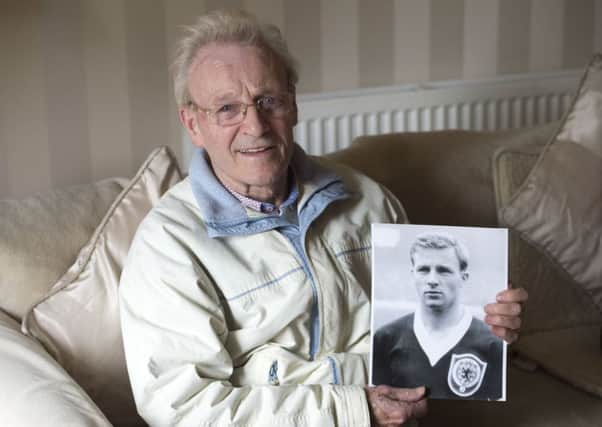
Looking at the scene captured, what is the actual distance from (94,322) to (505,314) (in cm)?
76

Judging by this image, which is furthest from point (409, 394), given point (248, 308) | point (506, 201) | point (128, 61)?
point (128, 61)

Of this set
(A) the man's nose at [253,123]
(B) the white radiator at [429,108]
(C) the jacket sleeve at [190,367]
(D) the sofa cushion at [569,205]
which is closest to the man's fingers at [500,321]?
(C) the jacket sleeve at [190,367]

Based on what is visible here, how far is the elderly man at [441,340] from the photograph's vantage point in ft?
5.03

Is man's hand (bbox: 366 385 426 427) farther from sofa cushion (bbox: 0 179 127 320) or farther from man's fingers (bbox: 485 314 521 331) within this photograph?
sofa cushion (bbox: 0 179 127 320)

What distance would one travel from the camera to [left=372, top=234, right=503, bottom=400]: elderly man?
1.53m

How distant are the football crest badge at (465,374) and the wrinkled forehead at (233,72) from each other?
58 cm

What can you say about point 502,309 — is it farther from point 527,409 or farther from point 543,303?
point 543,303

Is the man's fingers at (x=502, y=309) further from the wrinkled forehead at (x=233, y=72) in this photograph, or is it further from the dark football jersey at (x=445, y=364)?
the wrinkled forehead at (x=233, y=72)

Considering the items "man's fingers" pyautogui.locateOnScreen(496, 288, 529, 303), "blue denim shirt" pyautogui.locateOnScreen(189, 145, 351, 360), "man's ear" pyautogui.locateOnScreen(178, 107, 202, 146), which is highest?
"man's ear" pyautogui.locateOnScreen(178, 107, 202, 146)

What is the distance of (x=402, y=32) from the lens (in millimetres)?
2998

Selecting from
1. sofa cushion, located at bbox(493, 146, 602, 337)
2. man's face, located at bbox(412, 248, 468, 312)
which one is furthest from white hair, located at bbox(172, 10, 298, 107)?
sofa cushion, located at bbox(493, 146, 602, 337)

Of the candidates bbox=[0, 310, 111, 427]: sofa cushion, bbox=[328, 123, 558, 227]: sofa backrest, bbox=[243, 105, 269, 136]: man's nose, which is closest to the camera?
bbox=[0, 310, 111, 427]: sofa cushion

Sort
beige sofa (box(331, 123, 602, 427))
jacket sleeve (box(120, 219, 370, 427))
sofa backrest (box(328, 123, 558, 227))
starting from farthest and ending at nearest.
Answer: sofa backrest (box(328, 123, 558, 227)) → beige sofa (box(331, 123, 602, 427)) → jacket sleeve (box(120, 219, 370, 427))

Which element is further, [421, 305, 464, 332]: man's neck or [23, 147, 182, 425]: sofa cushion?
[23, 147, 182, 425]: sofa cushion
